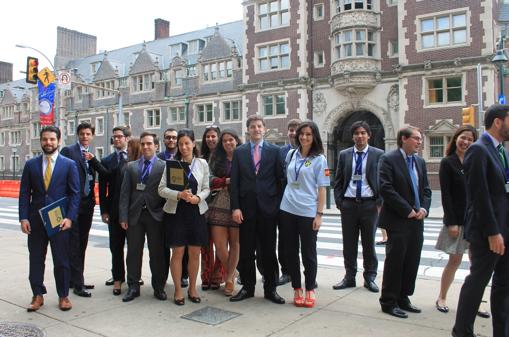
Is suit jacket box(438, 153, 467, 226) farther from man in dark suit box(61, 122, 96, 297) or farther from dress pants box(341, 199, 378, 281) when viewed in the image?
man in dark suit box(61, 122, 96, 297)

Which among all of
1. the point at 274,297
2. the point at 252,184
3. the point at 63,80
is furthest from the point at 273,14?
the point at 274,297

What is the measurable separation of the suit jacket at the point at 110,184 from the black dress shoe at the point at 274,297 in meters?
2.21

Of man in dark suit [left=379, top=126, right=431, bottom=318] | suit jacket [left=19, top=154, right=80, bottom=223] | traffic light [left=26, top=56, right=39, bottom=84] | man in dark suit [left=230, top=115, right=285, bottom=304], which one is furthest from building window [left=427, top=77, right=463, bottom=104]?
suit jacket [left=19, top=154, right=80, bottom=223]

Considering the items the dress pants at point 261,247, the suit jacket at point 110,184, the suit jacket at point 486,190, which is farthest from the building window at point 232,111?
the suit jacket at point 486,190

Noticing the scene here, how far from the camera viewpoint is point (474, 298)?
12.6ft

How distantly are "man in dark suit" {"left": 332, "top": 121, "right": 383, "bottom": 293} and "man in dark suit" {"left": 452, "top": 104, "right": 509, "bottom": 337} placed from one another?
7.19 feet

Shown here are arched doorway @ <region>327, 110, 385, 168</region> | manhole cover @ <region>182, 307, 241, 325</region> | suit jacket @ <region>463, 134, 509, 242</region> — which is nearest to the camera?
suit jacket @ <region>463, 134, 509, 242</region>

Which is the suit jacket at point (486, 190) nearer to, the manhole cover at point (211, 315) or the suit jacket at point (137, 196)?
the manhole cover at point (211, 315)

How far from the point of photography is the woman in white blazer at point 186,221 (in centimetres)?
532

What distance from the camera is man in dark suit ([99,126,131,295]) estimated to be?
6043 mm

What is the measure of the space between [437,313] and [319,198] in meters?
1.71

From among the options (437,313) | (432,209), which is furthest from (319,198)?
(432,209)

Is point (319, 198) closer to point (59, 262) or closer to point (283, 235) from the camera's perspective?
point (283, 235)

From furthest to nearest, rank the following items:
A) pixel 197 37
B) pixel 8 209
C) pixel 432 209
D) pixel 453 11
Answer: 1. pixel 197 37
2. pixel 453 11
3. pixel 8 209
4. pixel 432 209
